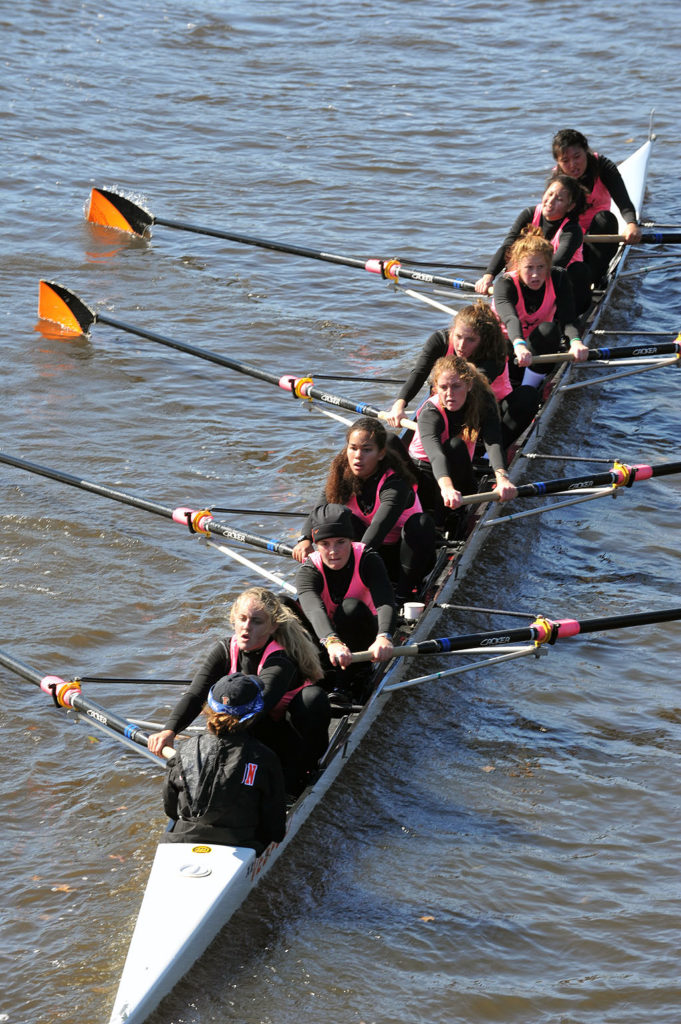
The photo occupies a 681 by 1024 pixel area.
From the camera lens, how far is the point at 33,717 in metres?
6.77

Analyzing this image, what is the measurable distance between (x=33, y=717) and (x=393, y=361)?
225 inches

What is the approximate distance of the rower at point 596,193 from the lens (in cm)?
Result: 1026

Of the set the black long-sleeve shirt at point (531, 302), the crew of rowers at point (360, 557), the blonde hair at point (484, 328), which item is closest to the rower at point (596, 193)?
the crew of rowers at point (360, 557)

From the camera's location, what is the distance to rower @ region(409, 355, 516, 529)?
729 centimetres

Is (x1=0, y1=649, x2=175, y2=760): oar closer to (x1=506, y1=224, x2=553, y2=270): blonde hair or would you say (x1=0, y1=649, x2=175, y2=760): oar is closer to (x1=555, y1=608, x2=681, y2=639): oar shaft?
(x1=555, y1=608, x2=681, y2=639): oar shaft

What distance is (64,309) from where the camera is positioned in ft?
38.1

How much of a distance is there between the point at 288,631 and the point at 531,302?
4314mm

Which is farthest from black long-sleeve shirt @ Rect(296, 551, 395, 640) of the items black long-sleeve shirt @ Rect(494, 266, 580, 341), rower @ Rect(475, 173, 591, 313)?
rower @ Rect(475, 173, 591, 313)

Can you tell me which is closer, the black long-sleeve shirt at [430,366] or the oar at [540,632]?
the oar at [540,632]

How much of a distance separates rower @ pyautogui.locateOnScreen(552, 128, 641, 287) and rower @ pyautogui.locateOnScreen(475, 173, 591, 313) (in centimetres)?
33

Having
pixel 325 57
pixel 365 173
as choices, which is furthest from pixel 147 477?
pixel 325 57

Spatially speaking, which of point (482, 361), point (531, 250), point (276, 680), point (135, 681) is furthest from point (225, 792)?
point (531, 250)

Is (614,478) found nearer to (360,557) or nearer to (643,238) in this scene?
(360,557)

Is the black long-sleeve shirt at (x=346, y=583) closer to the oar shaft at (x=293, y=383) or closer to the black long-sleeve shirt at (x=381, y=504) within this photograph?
the black long-sleeve shirt at (x=381, y=504)
